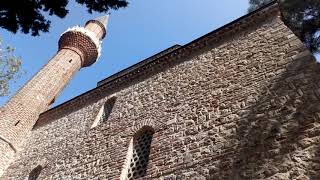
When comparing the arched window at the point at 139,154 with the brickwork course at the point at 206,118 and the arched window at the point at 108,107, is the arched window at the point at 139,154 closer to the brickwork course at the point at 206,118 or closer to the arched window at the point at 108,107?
the brickwork course at the point at 206,118

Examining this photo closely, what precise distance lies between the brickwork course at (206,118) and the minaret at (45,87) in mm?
730

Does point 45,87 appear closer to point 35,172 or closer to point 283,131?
point 35,172

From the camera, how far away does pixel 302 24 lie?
9.85 m

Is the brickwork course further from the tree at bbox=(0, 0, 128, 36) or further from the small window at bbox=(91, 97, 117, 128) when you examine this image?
the tree at bbox=(0, 0, 128, 36)

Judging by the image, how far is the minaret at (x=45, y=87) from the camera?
431 inches

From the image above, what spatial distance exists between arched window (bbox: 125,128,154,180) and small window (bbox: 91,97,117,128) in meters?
1.76

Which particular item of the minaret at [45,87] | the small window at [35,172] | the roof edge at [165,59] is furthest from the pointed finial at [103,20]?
the small window at [35,172]

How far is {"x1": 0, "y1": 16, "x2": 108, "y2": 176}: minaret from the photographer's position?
10.9 metres

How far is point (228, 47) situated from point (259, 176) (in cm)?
350

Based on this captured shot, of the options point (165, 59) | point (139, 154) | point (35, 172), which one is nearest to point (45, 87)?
point (35, 172)

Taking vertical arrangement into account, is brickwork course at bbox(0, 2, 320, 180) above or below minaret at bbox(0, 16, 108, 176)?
below

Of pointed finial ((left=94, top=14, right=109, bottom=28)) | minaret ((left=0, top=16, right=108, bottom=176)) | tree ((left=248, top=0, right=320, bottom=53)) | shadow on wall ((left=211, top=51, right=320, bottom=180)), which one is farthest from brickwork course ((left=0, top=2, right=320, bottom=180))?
pointed finial ((left=94, top=14, right=109, bottom=28))

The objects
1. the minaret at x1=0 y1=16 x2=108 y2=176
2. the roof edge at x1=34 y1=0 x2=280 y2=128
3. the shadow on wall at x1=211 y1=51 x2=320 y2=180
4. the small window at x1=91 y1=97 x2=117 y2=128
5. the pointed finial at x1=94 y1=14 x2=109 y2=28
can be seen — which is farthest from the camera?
the pointed finial at x1=94 y1=14 x2=109 y2=28

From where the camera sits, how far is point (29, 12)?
3.85m
